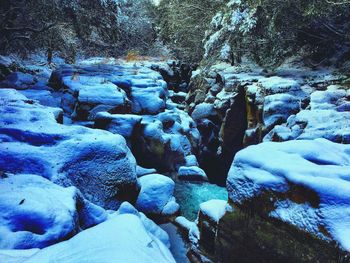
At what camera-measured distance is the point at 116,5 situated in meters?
11.9

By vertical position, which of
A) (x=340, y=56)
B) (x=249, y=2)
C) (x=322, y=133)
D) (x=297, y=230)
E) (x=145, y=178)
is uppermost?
(x=249, y=2)

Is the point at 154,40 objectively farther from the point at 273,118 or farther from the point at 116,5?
the point at 273,118

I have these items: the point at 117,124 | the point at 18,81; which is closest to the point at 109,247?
the point at 117,124

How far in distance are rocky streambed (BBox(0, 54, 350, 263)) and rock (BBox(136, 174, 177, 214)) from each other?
34 millimetres

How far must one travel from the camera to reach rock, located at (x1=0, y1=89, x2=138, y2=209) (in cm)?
520

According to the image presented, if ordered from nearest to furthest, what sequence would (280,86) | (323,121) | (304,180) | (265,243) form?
1. (304,180)
2. (265,243)
3. (323,121)
4. (280,86)

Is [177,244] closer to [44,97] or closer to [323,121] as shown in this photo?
[323,121]

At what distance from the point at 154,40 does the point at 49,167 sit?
2630 centimetres

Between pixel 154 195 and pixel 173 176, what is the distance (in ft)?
11.9

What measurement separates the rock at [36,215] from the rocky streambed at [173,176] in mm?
12

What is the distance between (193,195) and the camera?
31.7 feet

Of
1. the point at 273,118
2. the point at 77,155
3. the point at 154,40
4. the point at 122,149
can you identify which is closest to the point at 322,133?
the point at 273,118

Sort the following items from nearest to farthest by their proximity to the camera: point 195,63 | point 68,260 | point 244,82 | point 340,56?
point 68,260 → point 340,56 → point 244,82 → point 195,63

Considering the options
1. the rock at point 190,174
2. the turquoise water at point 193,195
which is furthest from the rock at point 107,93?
the turquoise water at point 193,195
